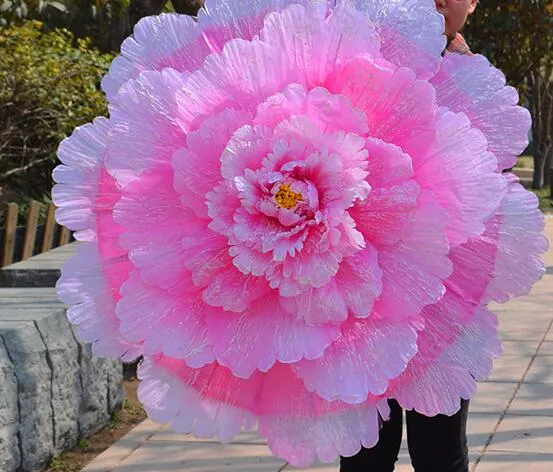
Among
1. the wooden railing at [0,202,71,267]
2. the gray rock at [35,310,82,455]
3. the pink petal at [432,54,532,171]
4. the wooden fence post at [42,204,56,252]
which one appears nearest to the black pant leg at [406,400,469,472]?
the pink petal at [432,54,532,171]

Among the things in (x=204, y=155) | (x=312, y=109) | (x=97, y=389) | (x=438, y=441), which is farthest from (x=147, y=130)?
(x=97, y=389)

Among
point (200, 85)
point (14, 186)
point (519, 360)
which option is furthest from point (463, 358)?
point (14, 186)

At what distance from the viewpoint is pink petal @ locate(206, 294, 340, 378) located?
2166 millimetres

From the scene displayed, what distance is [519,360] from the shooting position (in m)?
7.54

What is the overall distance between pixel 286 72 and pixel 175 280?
17.2 inches

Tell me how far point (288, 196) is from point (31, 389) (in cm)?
303

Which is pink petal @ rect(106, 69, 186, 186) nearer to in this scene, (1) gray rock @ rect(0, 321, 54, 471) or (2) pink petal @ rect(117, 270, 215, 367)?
(2) pink petal @ rect(117, 270, 215, 367)

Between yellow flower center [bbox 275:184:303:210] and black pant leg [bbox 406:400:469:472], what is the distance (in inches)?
46.4

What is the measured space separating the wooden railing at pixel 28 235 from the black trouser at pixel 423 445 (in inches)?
242

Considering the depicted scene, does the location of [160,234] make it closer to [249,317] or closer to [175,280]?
[175,280]

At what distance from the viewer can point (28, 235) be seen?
9.35 meters

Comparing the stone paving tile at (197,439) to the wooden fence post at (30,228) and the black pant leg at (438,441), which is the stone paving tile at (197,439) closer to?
the black pant leg at (438,441)

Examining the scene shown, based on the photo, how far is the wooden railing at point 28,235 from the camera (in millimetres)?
9055

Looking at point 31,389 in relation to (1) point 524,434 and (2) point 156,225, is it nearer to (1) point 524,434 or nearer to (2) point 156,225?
(1) point 524,434
